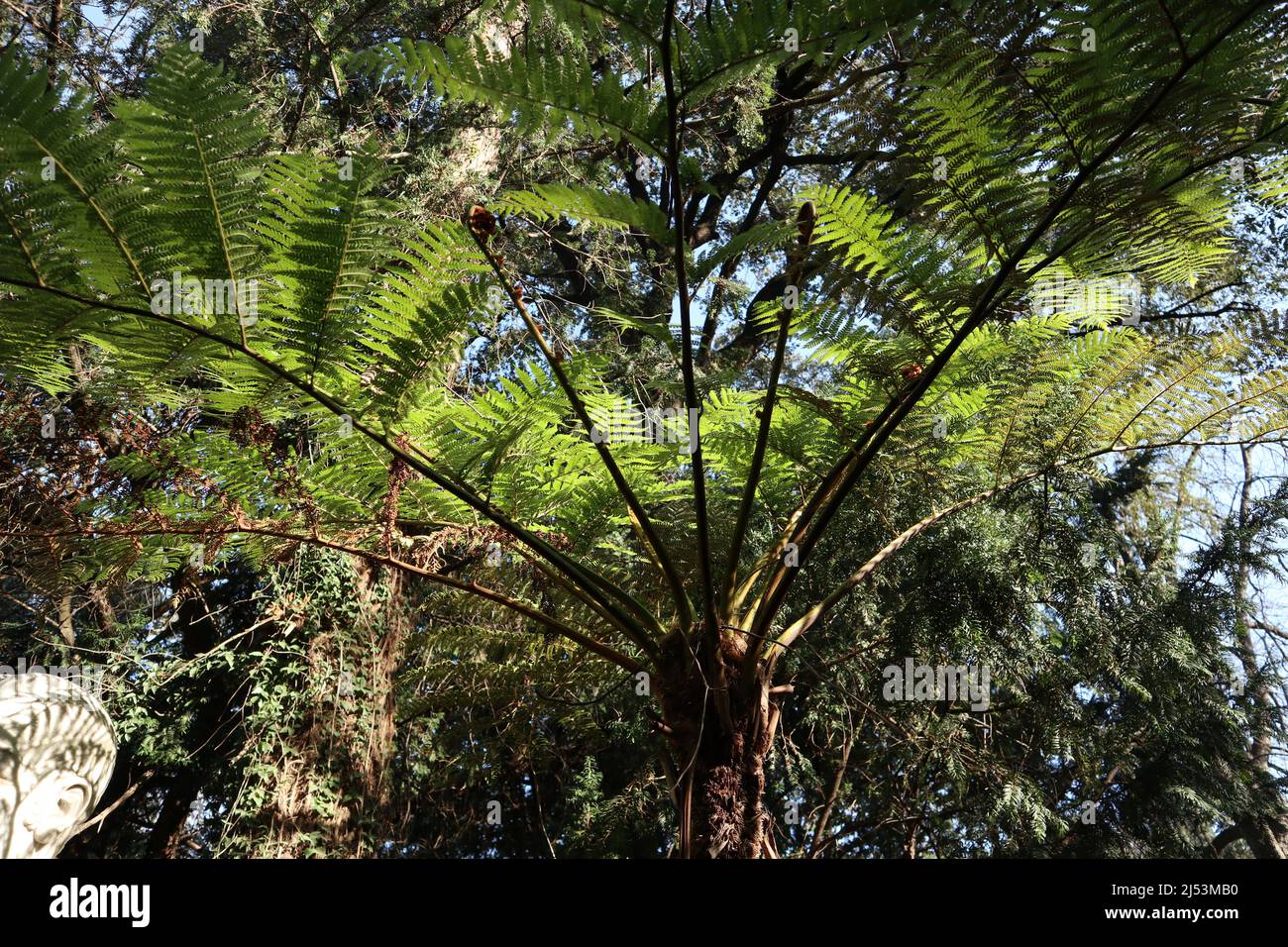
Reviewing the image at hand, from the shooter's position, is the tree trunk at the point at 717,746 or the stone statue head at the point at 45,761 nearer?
the tree trunk at the point at 717,746

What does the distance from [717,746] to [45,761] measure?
4.10 feet

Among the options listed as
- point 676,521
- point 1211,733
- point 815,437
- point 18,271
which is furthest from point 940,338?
point 1211,733

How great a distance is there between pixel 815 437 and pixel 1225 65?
890 mm

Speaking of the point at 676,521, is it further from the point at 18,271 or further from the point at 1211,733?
the point at 1211,733

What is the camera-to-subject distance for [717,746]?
1.32m

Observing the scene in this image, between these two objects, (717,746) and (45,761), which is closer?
(717,746)

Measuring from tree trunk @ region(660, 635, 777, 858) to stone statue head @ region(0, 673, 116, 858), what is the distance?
1.15 m

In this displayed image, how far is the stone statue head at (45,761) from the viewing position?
59.7 inches

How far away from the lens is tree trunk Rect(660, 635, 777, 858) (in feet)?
4.17

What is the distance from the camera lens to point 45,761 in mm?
1570

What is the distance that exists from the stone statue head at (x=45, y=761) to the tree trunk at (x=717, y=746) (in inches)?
45.2

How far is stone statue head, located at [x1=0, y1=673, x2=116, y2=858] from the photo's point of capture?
152 centimetres

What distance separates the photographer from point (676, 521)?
1.91m

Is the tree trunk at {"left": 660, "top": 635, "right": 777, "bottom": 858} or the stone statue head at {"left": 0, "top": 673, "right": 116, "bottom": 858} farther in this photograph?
the stone statue head at {"left": 0, "top": 673, "right": 116, "bottom": 858}
